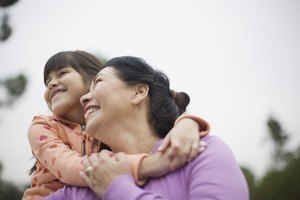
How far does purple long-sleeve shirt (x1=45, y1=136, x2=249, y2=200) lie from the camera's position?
160 centimetres

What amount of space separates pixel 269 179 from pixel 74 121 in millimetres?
28921

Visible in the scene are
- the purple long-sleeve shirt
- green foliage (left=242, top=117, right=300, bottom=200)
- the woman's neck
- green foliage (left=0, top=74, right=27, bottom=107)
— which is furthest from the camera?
green foliage (left=242, top=117, right=300, bottom=200)

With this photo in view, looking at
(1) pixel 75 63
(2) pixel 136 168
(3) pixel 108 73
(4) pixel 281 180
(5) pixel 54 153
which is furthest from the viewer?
(4) pixel 281 180

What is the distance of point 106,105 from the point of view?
216 cm

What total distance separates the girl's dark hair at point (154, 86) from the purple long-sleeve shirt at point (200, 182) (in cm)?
45

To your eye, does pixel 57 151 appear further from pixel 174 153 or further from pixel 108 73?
pixel 174 153

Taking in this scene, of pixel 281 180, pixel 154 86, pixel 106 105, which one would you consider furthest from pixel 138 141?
→ pixel 281 180

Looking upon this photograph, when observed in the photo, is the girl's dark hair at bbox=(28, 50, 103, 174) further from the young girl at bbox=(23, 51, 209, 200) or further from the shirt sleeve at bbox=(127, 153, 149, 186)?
the shirt sleeve at bbox=(127, 153, 149, 186)

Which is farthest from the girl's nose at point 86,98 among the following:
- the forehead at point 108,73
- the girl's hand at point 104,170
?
the girl's hand at point 104,170

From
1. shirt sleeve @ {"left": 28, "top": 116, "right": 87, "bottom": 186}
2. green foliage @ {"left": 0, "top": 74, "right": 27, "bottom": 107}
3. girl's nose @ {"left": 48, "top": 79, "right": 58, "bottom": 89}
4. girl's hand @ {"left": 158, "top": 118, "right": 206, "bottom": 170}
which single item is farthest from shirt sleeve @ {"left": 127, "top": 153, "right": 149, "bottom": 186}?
green foliage @ {"left": 0, "top": 74, "right": 27, "bottom": 107}

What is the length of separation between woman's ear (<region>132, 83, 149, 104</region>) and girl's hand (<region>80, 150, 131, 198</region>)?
469mm

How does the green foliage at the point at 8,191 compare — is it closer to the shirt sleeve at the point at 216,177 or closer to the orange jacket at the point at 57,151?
the orange jacket at the point at 57,151

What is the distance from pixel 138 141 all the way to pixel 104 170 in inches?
18.0

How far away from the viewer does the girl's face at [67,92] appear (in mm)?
2562
